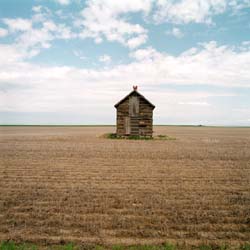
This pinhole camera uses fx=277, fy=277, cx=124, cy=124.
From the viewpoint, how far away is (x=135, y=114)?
32344mm

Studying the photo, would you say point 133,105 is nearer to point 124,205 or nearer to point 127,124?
point 127,124

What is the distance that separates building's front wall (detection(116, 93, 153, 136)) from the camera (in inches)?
1270

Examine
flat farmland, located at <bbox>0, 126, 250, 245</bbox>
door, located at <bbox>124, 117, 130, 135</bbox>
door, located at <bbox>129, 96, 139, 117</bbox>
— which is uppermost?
door, located at <bbox>129, 96, 139, 117</bbox>

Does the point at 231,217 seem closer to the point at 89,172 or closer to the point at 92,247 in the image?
the point at 92,247

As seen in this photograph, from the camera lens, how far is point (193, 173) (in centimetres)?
1260

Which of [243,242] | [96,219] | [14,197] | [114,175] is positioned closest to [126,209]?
[96,219]

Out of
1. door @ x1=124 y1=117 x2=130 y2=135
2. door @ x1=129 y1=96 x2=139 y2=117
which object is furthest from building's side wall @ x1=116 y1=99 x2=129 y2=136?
door @ x1=129 y1=96 x2=139 y2=117

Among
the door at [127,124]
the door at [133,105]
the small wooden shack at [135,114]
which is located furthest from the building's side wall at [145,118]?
the door at [127,124]

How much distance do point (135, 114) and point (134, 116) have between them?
262mm

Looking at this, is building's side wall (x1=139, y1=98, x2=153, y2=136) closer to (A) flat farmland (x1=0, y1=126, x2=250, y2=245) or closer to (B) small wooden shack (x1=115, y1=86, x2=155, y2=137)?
(B) small wooden shack (x1=115, y1=86, x2=155, y2=137)

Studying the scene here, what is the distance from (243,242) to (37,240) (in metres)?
4.22

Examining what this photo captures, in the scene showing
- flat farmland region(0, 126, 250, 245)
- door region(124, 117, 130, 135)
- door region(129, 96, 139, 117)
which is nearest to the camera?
flat farmland region(0, 126, 250, 245)

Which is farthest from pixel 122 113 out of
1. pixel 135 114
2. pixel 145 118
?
pixel 145 118

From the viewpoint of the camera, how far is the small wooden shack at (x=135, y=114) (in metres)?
32.2
